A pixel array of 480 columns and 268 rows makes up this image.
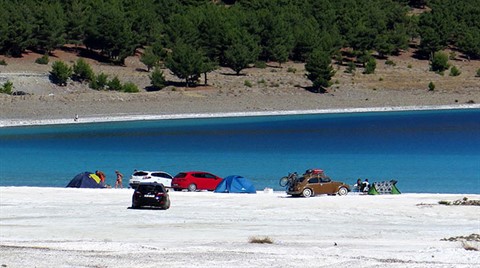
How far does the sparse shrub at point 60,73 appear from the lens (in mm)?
116625

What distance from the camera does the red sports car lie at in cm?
4831

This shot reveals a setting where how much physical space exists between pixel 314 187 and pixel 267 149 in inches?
1394

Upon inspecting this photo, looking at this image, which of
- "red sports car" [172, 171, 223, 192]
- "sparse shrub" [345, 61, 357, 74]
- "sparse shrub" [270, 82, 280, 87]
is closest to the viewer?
"red sports car" [172, 171, 223, 192]

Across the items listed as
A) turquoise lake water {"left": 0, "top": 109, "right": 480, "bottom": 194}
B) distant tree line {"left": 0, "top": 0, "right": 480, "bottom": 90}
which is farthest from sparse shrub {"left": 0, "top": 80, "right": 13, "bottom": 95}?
distant tree line {"left": 0, "top": 0, "right": 480, "bottom": 90}

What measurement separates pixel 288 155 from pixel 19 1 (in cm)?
8407

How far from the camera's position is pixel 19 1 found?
147 meters

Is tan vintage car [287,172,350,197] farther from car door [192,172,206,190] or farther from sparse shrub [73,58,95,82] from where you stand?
sparse shrub [73,58,95,82]

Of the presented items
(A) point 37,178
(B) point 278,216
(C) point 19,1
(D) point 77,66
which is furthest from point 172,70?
(B) point 278,216

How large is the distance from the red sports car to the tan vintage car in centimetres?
652

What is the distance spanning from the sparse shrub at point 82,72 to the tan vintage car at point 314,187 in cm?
7958

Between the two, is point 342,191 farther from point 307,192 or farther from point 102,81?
point 102,81

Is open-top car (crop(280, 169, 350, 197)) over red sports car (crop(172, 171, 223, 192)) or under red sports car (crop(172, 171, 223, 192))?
over

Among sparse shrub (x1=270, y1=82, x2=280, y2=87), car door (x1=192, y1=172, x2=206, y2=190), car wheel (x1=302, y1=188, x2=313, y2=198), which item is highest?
car wheel (x1=302, y1=188, x2=313, y2=198)

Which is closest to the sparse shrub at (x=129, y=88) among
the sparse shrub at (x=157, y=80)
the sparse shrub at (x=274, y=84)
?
the sparse shrub at (x=157, y=80)
